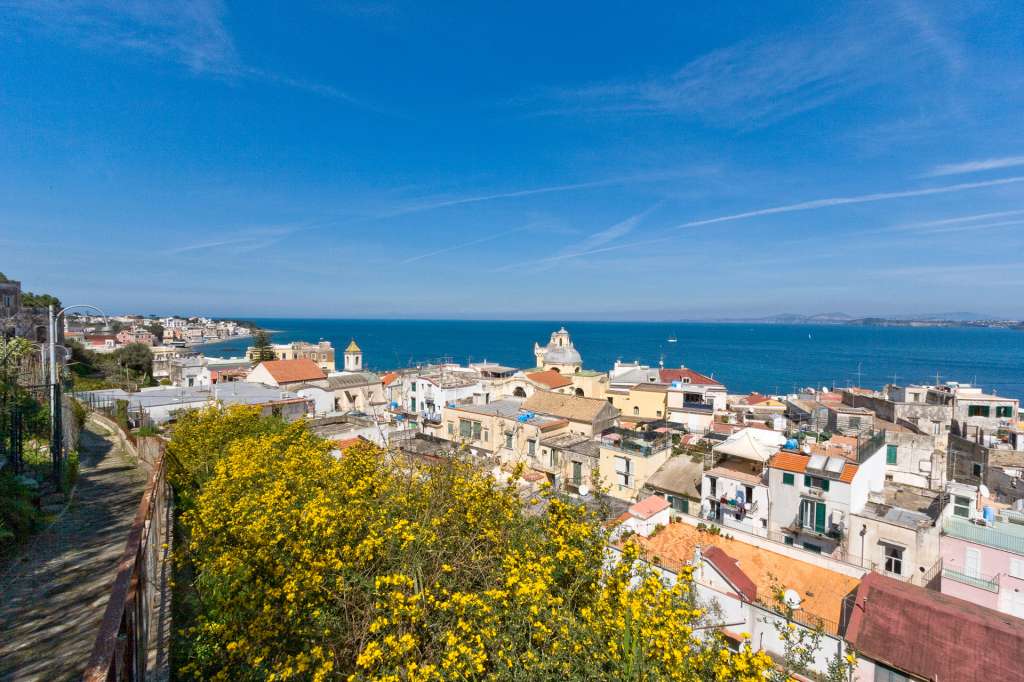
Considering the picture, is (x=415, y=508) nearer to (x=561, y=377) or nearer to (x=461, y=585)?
(x=461, y=585)

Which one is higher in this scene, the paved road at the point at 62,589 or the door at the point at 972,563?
the paved road at the point at 62,589

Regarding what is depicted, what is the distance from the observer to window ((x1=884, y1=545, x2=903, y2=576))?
19.2m

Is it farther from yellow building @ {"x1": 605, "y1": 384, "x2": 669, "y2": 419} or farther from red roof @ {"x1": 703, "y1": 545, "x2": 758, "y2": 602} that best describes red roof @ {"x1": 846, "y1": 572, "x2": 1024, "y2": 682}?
yellow building @ {"x1": 605, "y1": 384, "x2": 669, "y2": 419}

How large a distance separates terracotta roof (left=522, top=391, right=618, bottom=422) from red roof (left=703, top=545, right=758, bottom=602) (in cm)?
1952

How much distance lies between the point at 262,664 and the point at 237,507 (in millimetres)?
2937

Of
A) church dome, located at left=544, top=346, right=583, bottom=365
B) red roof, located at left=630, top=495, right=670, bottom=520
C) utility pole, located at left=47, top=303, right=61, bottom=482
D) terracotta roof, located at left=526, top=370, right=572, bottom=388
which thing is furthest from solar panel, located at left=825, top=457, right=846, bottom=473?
church dome, located at left=544, top=346, right=583, bottom=365

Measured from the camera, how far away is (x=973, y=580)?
17.1m

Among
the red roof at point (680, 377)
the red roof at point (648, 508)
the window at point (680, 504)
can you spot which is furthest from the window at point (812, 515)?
the red roof at point (680, 377)

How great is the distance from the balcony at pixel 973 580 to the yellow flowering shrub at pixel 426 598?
1782cm

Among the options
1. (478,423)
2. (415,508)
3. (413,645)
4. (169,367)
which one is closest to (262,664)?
(413,645)

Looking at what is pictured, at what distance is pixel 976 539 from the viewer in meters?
18.0

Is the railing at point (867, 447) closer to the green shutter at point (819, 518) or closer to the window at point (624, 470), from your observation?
the green shutter at point (819, 518)

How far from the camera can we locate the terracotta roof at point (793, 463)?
70.9 ft

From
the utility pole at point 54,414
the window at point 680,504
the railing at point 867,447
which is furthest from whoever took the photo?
the window at point 680,504
